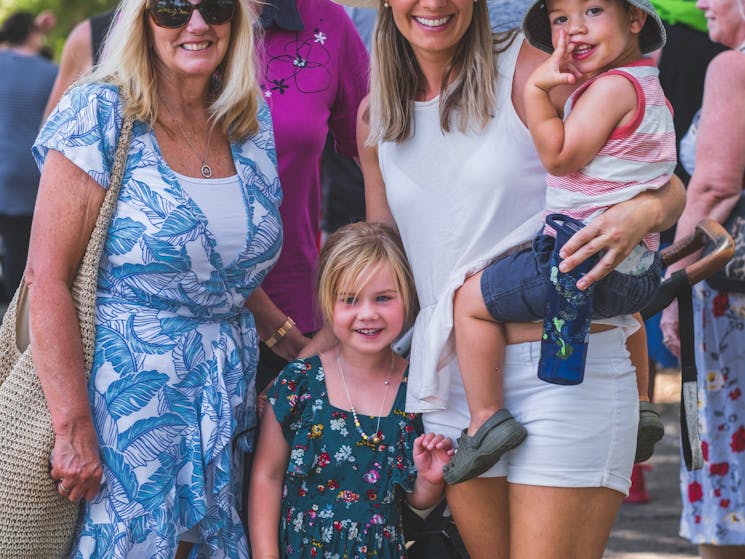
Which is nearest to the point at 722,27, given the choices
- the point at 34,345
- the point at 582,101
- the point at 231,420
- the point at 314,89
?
the point at 314,89

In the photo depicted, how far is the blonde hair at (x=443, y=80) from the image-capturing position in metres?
2.81

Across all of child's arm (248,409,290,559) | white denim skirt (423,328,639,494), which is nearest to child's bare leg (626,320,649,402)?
white denim skirt (423,328,639,494)

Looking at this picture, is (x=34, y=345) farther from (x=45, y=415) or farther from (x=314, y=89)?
(x=314, y=89)

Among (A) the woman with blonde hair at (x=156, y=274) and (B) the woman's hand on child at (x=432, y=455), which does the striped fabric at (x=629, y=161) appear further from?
(A) the woman with blonde hair at (x=156, y=274)

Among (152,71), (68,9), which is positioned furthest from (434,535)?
(68,9)

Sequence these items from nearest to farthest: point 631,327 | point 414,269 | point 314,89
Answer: point 631,327
point 414,269
point 314,89

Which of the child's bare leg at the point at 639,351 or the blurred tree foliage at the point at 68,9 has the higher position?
the blurred tree foliage at the point at 68,9

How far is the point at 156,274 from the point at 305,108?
87 centimetres

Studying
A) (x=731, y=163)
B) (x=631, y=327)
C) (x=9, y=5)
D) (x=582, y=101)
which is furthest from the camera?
(x=9, y=5)

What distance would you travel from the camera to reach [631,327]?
2.83 metres

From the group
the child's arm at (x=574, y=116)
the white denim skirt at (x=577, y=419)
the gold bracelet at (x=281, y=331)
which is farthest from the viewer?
the gold bracelet at (x=281, y=331)

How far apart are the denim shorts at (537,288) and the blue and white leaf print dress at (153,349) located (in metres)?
0.70

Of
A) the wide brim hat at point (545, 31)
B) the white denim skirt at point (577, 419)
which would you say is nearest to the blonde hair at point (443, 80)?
the wide brim hat at point (545, 31)

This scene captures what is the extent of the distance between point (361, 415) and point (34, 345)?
2.84 ft
